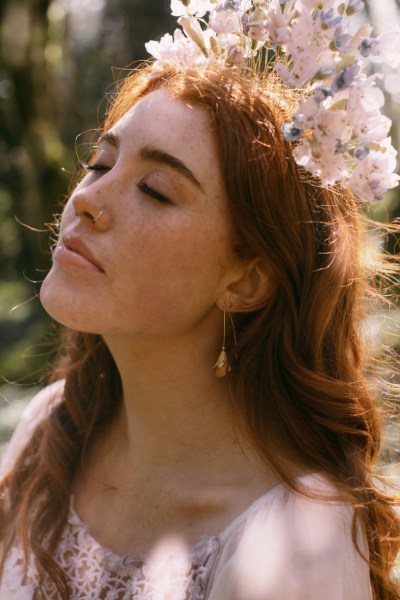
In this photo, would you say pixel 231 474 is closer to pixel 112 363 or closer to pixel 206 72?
pixel 112 363

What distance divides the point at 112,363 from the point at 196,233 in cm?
86

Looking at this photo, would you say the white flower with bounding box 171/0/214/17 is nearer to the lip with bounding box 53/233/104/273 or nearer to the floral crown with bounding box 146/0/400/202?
the floral crown with bounding box 146/0/400/202

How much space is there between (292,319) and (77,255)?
67 centimetres

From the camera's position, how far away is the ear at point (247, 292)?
2.29 m

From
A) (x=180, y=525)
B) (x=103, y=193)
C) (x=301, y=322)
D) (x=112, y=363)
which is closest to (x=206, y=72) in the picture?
(x=103, y=193)

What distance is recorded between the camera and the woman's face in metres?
2.10

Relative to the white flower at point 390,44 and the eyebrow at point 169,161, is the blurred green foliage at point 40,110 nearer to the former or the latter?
the eyebrow at point 169,161

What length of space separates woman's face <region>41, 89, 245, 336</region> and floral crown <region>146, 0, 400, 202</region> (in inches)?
11.1

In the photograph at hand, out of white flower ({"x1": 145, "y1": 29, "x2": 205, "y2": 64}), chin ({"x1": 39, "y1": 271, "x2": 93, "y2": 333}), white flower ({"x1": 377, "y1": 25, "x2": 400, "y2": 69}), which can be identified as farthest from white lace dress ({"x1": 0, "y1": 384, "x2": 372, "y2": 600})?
white flower ({"x1": 145, "y1": 29, "x2": 205, "y2": 64})

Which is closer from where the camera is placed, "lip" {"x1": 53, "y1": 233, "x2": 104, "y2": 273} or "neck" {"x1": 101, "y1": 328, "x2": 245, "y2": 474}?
"lip" {"x1": 53, "y1": 233, "x2": 104, "y2": 273}

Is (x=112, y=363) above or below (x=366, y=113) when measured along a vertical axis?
below

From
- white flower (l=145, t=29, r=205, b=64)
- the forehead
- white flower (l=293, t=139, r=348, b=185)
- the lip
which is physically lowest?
white flower (l=293, t=139, r=348, b=185)

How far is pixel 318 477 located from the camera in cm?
213

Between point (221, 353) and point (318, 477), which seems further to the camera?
point (221, 353)
